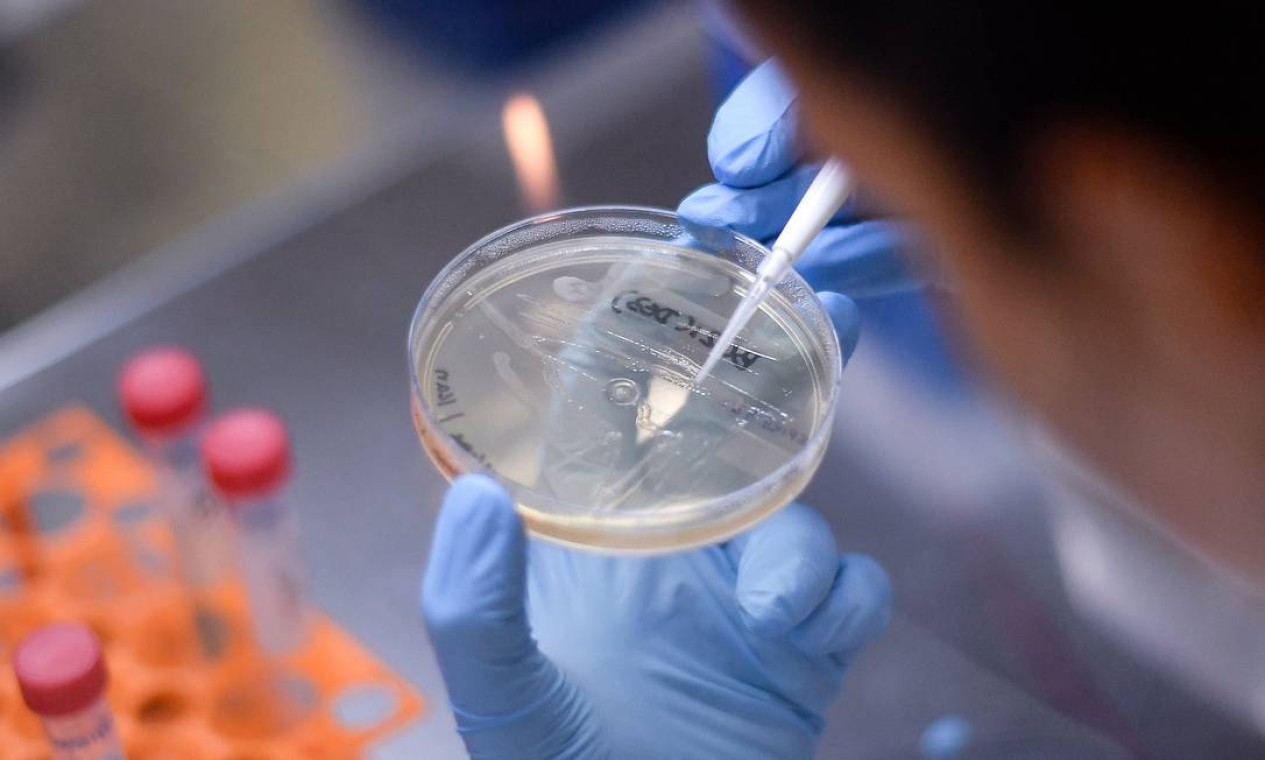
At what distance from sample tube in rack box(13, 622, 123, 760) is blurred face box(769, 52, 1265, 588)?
3.58 ft

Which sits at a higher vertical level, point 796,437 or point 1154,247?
point 1154,247

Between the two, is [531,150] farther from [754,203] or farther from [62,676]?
[62,676]

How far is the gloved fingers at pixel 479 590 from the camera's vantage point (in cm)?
92

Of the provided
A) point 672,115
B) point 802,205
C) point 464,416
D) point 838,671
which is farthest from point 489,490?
point 672,115

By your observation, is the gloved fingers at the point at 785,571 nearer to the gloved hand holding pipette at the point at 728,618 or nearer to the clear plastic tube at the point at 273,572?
the gloved hand holding pipette at the point at 728,618

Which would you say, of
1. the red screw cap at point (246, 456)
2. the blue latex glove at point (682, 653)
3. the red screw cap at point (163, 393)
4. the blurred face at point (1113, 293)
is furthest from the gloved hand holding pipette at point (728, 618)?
the blurred face at point (1113, 293)

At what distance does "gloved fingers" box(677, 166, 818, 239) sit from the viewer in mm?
1230

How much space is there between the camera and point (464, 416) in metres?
1.03

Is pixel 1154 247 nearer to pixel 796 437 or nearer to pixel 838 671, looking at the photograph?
pixel 796 437

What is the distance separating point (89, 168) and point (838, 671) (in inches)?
58.0

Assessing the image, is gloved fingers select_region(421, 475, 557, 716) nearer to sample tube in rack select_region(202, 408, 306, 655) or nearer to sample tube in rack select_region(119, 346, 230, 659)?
sample tube in rack select_region(202, 408, 306, 655)

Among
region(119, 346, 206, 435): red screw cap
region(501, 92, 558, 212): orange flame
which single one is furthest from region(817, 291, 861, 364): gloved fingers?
region(501, 92, 558, 212): orange flame

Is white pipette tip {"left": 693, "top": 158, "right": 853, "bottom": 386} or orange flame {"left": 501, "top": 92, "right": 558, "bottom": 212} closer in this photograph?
white pipette tip {"left": 693, "top": 158, "right": 853, "bottom": 386}

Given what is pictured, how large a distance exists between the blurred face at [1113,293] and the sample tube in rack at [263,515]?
1119 mm
